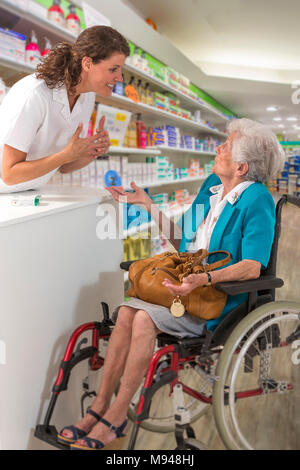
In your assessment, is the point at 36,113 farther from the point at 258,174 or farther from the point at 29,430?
the point at 29,430

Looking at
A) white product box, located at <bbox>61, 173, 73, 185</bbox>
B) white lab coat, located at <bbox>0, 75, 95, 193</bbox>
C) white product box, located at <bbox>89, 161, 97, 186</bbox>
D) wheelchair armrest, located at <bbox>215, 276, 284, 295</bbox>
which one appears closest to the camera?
wheelchair armrest, located at <bbox>215, 276, 284, 295</bbox>

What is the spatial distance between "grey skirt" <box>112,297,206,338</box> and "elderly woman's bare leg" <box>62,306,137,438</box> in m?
0.06

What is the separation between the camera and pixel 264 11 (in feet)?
19.0

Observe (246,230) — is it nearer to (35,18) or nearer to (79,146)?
(79,146)

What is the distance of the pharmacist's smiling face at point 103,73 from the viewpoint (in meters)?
1.78

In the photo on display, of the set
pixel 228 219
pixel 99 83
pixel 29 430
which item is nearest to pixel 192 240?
pixel 228 219

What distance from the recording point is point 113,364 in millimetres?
1457

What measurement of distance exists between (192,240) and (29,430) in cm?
104

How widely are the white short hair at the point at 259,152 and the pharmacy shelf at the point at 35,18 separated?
1501mm

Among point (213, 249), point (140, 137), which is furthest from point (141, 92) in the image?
point (213, 249)

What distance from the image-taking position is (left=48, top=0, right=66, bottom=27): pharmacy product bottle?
8.39ft

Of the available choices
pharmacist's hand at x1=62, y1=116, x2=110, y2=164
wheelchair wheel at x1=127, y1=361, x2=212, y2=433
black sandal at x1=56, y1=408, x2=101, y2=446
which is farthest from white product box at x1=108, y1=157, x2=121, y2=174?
black sandal at x1=56, y1=408, x2=101, y2=446

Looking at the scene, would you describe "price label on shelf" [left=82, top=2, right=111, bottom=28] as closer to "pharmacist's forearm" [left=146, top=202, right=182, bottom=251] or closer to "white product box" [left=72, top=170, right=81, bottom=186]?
"white product box" [left=72, top=170, right=81, bottom=186]

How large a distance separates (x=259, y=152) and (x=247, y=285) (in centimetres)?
60
